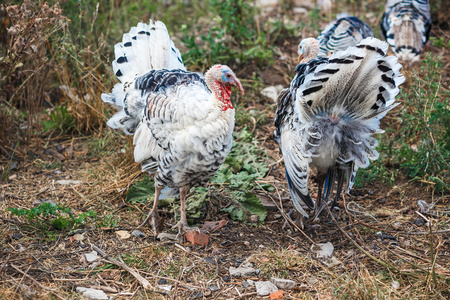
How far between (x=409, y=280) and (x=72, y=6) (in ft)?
16.4

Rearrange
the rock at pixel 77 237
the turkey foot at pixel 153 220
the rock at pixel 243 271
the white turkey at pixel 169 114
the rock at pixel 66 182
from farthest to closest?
1. the rock at pixel 66 182
2. the turkey foot at pixel 153 220
3. the rock at pixel 77 237
4. the white turkey at pixel 169 114
5. the rock at pixel 243 271

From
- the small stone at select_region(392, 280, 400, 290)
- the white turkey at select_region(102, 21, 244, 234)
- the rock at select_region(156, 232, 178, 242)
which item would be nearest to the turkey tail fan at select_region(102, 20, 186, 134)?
the white turkey at select_region(102, 21, 244, 234)

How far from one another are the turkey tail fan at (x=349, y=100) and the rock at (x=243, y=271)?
1.01m

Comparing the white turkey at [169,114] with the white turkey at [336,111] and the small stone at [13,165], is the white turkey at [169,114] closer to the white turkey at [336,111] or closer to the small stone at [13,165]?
the white turkey at [336,111]

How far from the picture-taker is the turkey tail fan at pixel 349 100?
3.52 m

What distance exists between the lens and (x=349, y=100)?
370 centimetres

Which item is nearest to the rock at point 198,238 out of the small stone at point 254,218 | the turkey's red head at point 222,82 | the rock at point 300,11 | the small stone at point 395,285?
the small stone at point 254,218

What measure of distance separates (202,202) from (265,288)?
1.23 m

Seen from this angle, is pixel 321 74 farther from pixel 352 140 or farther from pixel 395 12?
pixel 395 12

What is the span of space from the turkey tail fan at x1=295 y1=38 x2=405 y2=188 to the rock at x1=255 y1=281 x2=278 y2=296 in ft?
3.48

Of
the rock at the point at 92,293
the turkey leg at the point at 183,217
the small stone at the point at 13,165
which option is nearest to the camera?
the rock at the point at 92,293

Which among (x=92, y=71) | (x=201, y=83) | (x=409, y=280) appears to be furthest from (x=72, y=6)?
(x=409, y=280)

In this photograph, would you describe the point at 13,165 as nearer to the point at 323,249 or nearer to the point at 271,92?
the point at 271,92

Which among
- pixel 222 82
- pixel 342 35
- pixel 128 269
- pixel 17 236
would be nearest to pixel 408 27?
pixel 342 35
